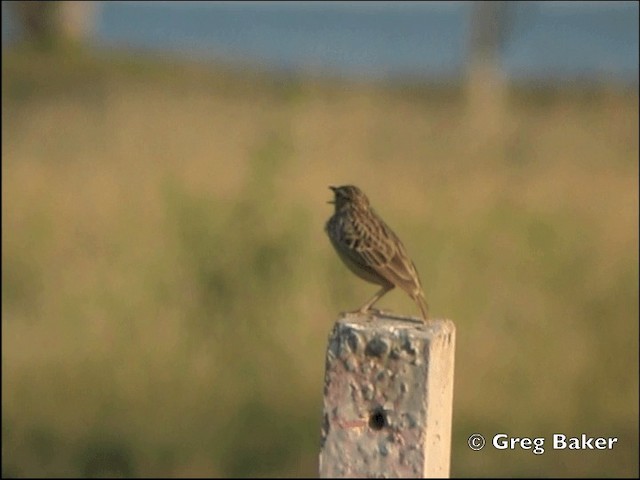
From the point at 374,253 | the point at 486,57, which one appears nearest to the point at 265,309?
the point at 374,253

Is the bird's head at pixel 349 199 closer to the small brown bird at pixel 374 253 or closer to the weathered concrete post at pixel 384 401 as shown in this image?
the small brown bird at pixel 374 253

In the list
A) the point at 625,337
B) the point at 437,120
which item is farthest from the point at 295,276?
the point at 437,120

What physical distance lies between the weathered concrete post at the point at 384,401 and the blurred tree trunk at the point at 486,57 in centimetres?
1723

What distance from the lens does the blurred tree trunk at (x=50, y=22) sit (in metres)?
31.3

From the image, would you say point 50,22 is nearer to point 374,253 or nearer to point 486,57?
point 486,57

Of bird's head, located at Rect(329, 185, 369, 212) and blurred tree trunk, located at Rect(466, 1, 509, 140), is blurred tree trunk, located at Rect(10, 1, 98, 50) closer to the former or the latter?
blurred tree trunk, located at Rect(466, 1, 509, 140)

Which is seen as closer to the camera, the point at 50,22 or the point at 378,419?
the point at 378,419

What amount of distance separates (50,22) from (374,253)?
28.1 meters

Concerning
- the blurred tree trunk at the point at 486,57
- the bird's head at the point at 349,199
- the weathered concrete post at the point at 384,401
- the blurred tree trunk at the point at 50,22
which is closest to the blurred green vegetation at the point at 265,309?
the bird's head at the point at 349,199

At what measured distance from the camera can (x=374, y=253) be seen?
5000 mm

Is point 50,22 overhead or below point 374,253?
overhead

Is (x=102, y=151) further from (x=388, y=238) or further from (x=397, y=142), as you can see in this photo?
(x=388, y=238)

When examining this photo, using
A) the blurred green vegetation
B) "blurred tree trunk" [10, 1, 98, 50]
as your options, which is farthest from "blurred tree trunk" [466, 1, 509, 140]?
"blurred tree trunk" [10, 1, 98, 50]

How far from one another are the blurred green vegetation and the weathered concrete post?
15.7 ft
